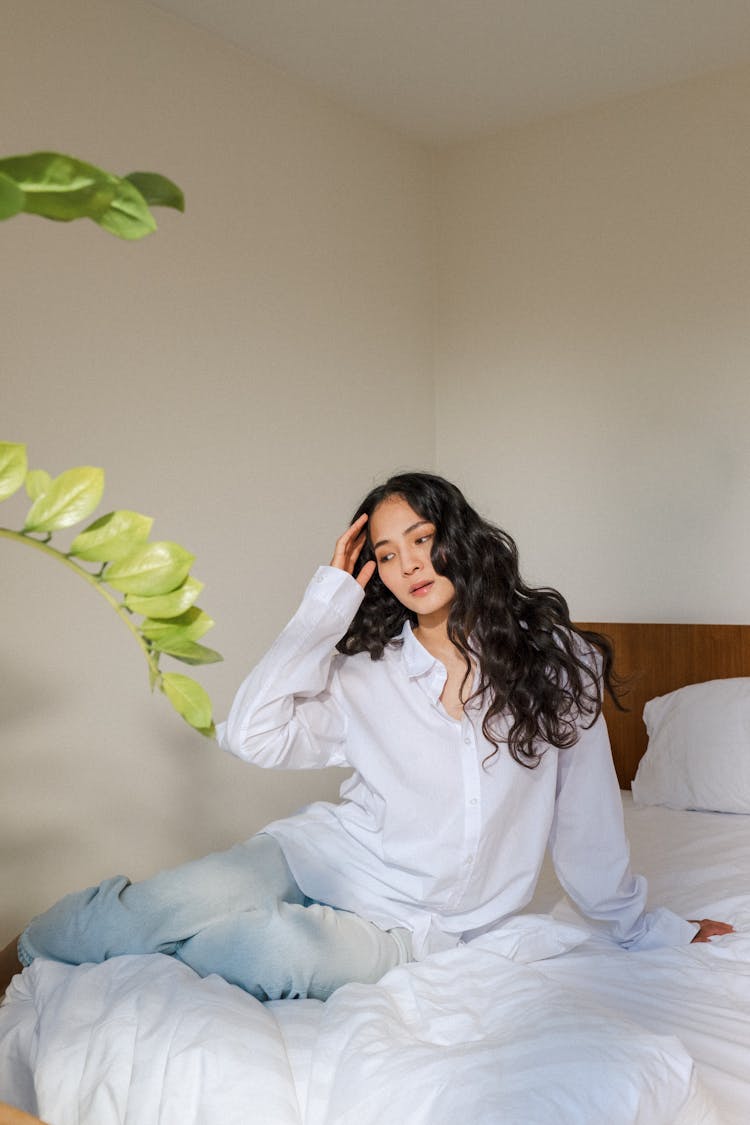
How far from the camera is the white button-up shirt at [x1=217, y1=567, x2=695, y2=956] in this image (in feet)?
5.88

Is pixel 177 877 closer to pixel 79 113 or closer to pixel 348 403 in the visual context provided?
pixel 79 113

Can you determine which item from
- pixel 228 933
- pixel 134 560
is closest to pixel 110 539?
pixel 134 560

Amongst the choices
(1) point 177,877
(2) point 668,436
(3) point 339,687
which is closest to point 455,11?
(2) point 668,436

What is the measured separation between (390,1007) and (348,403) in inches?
97.5

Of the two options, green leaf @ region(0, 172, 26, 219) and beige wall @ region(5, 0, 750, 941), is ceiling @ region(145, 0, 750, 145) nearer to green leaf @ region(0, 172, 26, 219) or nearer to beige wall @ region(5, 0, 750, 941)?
beige wall @ region(5, 0, 750, 941)

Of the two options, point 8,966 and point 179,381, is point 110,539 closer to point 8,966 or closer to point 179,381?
point 8,966

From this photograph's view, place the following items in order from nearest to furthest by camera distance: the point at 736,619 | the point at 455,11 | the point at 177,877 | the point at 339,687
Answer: the point at 177,877 < the point at 339,687 < the point at 455,11 < the point at 736,619

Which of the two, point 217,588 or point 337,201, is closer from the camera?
point 217,588

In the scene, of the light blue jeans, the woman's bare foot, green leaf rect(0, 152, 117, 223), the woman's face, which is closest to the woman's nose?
the woman's face

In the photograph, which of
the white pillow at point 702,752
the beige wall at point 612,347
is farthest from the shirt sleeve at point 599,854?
the beige wall at point 612,347

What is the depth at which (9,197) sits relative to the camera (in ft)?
1.39

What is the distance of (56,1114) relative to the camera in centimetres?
138

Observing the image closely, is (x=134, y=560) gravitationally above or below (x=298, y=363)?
below

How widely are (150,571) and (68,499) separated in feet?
0.18
